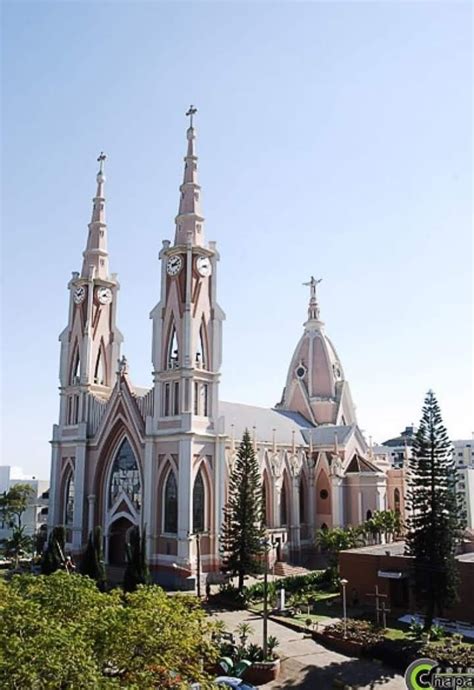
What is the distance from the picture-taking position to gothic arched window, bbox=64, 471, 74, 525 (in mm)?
40938

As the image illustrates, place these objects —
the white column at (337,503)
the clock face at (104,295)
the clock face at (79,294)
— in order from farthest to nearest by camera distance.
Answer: the clock face at (104,295) → the clock face at (79,294) → the white column at (337,503)

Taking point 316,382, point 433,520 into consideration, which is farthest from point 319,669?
point 316,382

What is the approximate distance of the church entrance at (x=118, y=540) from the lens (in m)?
38.2

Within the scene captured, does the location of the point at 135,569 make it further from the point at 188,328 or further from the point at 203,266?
the point at 203,266

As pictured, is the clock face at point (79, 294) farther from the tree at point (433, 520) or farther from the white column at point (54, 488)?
the tree at point (433, 520)

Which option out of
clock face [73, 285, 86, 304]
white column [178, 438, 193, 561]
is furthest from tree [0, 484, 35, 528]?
white column [178, 438, 193, 561]

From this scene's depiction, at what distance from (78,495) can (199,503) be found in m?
9.09

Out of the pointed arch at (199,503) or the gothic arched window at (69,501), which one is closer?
the pointed arch at (199,503)

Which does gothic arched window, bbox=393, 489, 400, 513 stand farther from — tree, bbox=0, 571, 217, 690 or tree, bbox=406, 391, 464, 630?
tree, bbox=0, 571, 217, 690

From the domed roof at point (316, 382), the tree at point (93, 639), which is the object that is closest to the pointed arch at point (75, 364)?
the domed roof at point (316, 382)

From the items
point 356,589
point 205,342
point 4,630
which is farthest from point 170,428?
point 4,630

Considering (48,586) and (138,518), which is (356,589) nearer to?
(138,518)

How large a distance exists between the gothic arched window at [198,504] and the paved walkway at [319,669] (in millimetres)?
10888

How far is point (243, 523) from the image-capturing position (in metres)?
32.9
